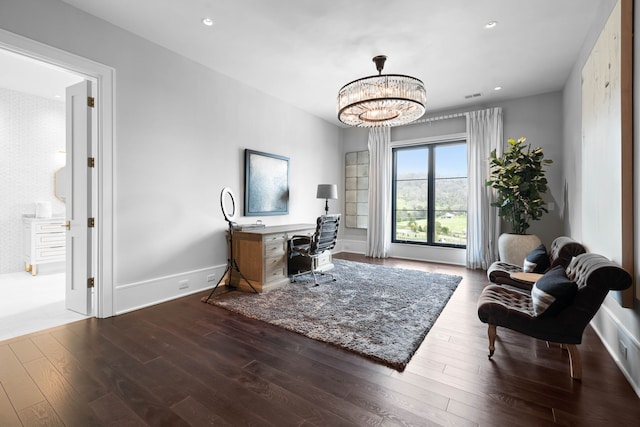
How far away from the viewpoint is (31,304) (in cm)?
333

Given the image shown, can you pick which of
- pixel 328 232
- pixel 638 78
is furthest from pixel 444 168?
pixel 638 78

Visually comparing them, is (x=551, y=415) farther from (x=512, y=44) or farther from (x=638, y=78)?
(x=512, y=44)

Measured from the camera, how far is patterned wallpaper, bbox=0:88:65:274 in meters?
4.67

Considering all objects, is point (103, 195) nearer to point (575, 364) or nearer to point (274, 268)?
point (274, 268)

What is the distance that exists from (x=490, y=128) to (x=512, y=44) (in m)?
2.04

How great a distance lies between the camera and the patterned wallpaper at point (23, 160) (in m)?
4.67

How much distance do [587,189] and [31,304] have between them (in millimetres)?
6340

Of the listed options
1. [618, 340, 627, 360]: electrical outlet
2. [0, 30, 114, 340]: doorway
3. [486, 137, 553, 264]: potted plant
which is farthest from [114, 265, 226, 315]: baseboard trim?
[486, 137, 553, 264]: potted plant

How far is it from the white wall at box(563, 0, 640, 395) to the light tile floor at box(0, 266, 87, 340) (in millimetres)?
4671

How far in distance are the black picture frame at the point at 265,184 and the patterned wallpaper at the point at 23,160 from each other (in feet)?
11.9

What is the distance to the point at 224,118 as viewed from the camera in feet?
13.8

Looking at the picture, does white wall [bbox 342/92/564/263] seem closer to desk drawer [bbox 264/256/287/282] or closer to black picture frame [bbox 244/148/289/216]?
black picture frame [bbox 244/148/289/216]

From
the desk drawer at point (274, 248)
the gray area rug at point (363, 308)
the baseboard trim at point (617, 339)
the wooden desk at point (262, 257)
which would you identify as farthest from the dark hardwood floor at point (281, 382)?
the desk drawer at point (274, 248)

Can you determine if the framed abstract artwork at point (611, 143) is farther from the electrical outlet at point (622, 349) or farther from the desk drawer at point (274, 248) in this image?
the desk drawer at point (274, 248)
